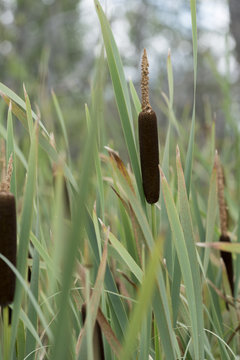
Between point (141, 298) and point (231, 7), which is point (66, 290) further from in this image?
point (231, 7)

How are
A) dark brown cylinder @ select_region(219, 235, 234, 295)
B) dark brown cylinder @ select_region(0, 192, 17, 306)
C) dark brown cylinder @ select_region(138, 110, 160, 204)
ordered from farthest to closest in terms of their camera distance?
dark brown cylinder @ select_region(219, 235, 234, 295) → dark brown cylinder @ select_region(138, 110, 160, 204) → dark brown cylinder @ select_region(0, 192, 17, 306)

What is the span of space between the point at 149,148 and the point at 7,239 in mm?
194

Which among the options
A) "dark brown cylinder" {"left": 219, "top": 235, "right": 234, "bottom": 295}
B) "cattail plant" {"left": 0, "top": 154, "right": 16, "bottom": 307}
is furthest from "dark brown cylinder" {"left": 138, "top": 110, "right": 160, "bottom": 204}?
"dark brown cylinder" {"left": 219, "top": 235, "right": 234, "bottom": 295}

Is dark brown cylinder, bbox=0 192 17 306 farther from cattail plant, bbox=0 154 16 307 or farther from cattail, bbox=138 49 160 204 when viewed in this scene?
cattail, bbox=138 49 160 204

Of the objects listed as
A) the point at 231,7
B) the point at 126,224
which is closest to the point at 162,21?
the point at 231,7

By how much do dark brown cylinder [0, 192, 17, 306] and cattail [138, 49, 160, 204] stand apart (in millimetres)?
178

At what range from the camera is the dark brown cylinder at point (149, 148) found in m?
0.50

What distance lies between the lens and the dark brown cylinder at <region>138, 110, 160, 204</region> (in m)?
0.50

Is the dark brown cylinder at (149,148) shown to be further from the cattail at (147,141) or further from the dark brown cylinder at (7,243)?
the dark brown cylinder at (7,243)

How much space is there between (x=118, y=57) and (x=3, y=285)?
0.31 meters

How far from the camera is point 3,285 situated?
397 mm

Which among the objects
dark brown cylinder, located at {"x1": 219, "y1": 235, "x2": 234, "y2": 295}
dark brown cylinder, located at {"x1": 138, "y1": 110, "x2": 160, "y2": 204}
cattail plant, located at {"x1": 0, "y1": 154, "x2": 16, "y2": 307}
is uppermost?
dark brown cylinder, located at {"x1": 138, "y1": 110, "x2": 160, "y2": 204}

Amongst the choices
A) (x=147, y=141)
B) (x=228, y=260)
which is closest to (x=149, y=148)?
(x=147, y=141)

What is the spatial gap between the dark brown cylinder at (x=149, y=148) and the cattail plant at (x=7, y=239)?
6.4 inches
